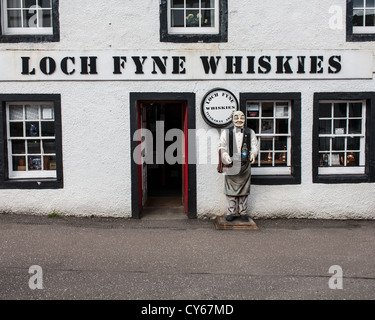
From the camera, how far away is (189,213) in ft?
Result: 24.6

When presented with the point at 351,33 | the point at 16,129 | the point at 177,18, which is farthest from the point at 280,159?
the point at 16,129

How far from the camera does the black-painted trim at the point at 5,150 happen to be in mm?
7289

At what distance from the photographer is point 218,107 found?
23.8ft

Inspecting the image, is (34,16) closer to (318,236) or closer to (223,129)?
(223,129)

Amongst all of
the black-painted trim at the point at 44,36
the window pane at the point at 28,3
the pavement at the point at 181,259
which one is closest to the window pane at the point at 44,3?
the window pane at the point at 28,3

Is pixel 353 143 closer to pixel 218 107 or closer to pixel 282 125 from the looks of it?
pixel 282 125

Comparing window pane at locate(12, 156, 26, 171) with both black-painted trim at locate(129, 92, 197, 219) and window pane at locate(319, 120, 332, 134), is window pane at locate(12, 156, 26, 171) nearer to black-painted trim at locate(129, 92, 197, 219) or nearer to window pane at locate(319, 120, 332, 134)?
black-painted trim at locate(129, 92, 197, 219)

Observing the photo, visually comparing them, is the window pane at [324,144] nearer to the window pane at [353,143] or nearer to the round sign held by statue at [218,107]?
the window pane at [353,143]

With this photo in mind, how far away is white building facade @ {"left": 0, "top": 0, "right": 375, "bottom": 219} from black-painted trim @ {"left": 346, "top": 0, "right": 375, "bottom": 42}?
0.08 ft

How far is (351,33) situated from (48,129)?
21.2 ft

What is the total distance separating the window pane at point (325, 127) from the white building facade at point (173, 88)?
0.60ft

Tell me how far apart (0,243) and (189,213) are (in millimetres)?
3463

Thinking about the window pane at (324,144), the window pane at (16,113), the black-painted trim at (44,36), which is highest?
the black-painted trim at (44,36)

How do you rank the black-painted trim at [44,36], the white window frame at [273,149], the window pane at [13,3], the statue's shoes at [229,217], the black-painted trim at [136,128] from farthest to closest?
1. the white window frame at [273,149]
2. the window pane at [13,3]
3. the black-painted trim at [136,128]
4. the black-painted trim at [44,36]
5. the statue's shoes at [229,217]
